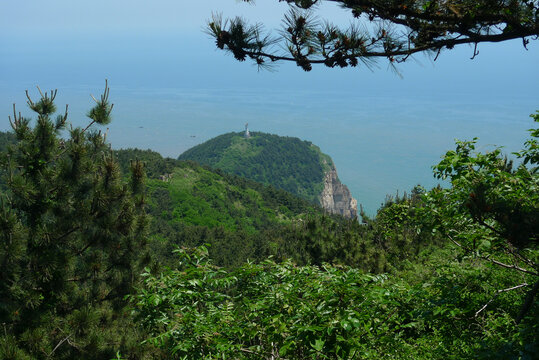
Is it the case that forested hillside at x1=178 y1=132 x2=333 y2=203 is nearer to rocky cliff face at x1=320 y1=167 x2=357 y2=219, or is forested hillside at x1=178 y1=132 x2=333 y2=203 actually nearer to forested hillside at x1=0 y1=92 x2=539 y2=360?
rocky cliff face at x1=320 y1=167 x2=357 y2=219

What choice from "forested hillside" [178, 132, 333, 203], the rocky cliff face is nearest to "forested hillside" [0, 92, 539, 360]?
"forested hillside" [178, 132, 333, 203]

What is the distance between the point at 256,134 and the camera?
128 m

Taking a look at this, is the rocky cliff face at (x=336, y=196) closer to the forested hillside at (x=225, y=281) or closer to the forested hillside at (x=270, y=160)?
the forested hillside at (x=270, y=160)

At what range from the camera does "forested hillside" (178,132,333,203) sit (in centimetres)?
11681

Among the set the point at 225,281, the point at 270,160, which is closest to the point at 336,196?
the point at 270,160

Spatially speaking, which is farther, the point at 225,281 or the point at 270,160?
the point at 270,160

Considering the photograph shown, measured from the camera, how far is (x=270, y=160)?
121125 mm

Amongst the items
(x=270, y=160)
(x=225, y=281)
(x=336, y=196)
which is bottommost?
(x=336, y=196)

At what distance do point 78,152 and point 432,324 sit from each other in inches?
220

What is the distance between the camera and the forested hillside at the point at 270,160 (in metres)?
117

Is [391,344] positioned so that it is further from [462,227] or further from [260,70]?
[260,70]

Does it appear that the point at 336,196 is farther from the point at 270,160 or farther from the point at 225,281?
the point at 225,281

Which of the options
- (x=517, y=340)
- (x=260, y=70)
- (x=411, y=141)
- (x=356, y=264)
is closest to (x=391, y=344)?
(x=517, y=340)

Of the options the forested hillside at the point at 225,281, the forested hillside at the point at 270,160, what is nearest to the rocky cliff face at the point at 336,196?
the forested hillside at the point at 270,160
